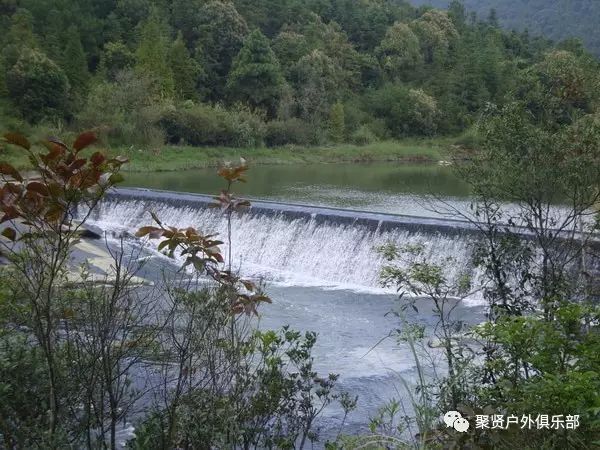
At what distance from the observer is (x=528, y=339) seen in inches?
102

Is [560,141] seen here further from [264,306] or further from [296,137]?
[296,137]

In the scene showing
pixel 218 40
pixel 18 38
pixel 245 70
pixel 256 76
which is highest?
pixel 218 40

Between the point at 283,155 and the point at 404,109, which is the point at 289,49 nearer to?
the point at 404,109

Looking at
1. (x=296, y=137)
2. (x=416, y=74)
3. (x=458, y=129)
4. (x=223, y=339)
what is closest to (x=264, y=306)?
(x=223, y=339)

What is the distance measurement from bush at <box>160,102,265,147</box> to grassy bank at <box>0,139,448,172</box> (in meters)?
0.66

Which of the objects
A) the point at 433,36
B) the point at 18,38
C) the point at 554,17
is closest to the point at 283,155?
the point at 18,38

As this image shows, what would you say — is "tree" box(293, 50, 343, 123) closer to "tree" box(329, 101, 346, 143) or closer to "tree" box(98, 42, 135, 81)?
"tree" box(329, 101, 346, 143)

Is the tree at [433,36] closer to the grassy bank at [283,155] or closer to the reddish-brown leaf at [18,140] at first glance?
the grassy bank at [283,155]

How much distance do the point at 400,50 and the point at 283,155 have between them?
53.2 feet

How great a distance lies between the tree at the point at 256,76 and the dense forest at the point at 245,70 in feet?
0.20

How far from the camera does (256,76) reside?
3119 centimetres

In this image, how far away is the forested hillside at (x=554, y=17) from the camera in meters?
50.5

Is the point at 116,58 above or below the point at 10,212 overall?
above

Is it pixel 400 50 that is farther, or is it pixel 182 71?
pixel 400 50
